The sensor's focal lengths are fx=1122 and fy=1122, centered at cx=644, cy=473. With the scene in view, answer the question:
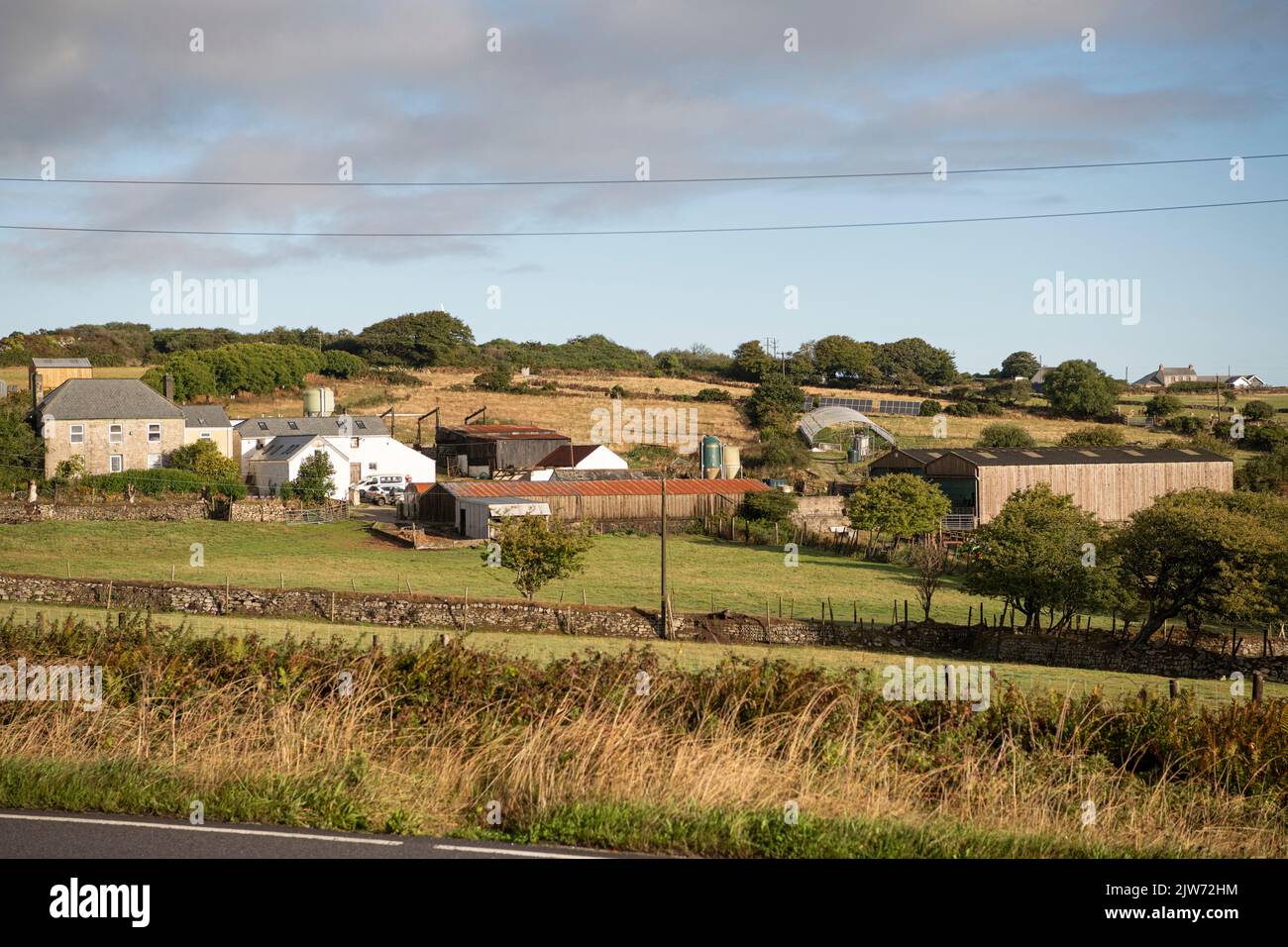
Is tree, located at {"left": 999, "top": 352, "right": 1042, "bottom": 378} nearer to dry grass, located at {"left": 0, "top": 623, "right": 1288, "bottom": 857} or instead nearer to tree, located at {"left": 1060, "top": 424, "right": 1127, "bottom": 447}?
tree, located at {"left": 1060, "top": 424, "right": 1127, "bottom": 447}

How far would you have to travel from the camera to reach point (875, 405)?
109625 millimetres

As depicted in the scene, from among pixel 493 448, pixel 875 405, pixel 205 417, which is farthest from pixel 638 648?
pixel 875 405

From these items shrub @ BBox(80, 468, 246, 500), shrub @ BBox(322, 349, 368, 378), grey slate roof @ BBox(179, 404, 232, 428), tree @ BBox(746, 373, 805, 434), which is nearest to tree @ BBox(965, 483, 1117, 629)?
shrub @ BBox(80, 468, 246, 500)

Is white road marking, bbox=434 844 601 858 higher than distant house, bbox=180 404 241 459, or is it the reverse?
distant house, bbox=180 404 241 459

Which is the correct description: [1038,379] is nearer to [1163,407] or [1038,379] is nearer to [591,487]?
[1163,407]

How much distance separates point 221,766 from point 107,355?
405ft

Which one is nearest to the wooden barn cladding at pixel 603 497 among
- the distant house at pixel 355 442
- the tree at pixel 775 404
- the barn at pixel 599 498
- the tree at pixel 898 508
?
the barn at pixel 599 498

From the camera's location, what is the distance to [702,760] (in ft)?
30.1

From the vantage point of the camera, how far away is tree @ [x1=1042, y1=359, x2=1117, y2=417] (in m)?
104

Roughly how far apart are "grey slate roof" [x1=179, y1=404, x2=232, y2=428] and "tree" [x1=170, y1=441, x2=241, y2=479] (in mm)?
4261

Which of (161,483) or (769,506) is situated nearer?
(769,506)

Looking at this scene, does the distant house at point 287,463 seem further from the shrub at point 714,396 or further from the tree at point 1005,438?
the shrub at point 714,396

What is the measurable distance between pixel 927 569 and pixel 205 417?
48.8m
